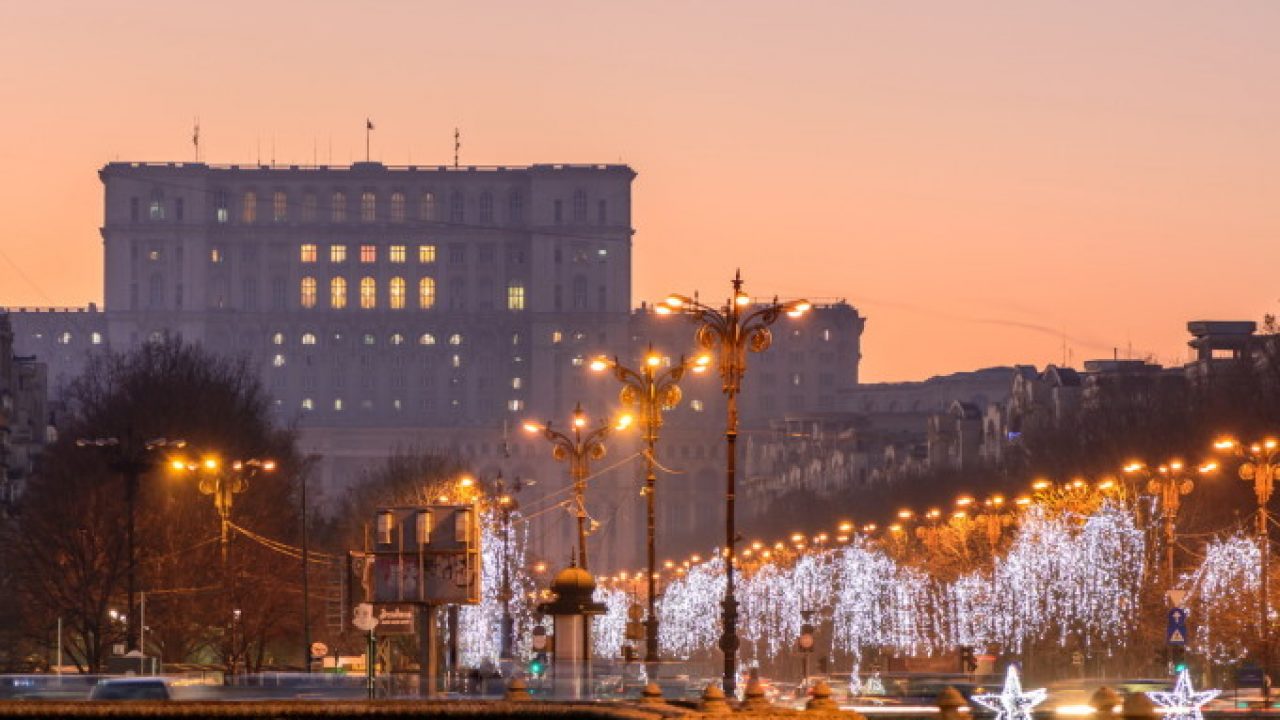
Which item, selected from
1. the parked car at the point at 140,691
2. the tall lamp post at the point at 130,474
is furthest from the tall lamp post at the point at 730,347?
the tall lamp post at the point at 130,474

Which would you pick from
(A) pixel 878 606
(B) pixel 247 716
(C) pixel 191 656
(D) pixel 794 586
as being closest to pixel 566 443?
(C) pixel 191 656

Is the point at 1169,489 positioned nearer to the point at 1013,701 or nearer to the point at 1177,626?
the point at 1177,626

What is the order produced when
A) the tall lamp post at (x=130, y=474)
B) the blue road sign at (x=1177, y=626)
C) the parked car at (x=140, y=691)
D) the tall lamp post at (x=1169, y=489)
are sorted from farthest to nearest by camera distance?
the tall lamp post at (x=1169, y=489) < the tall lamp post at (x=130, y=474) < the blue road sign at (x=1177, y=626) < the parked car at (x=140, y=691)

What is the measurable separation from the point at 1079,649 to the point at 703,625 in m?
62.3

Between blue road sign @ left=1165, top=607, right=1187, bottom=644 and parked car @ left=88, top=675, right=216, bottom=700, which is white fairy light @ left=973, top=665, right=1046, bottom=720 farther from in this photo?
parked car @ left=88, top=675, right=216, bottom=700

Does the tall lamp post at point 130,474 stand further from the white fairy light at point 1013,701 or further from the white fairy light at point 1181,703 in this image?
the white fairy light at point 1181,703

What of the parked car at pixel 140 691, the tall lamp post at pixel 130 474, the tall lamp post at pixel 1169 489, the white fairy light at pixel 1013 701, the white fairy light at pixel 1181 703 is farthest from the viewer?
the tall lamp post at pixel 1169 489

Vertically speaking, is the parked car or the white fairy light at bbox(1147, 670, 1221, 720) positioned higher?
the parked car

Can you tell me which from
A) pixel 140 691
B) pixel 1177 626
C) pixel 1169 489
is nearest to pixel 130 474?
pixel 140 691

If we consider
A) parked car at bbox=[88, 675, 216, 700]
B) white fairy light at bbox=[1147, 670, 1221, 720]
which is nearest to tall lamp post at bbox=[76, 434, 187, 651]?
parked car at bbox=[88, 675, 216, 700]

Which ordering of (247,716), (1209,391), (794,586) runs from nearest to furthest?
(247,716) → (1209,391) → (794,586)

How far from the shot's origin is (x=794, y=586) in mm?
156750

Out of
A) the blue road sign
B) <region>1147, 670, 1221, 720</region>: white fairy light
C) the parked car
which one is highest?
the blue road sign

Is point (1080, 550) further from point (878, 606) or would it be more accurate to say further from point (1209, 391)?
point (878, 606)
